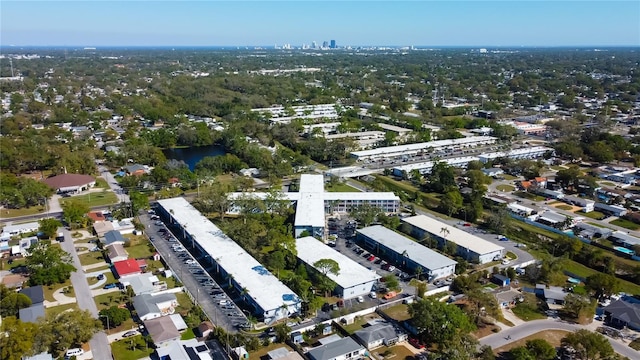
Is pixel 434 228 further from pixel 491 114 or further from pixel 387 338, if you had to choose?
pixel 491 114

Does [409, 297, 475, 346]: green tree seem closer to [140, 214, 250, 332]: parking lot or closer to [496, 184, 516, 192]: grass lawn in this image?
[140, 214, 250, 332]: parking lot

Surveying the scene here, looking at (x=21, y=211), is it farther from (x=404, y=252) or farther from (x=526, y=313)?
(x=526, y=313)

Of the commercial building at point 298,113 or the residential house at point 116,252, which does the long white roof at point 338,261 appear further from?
the commercial building at point 298,113

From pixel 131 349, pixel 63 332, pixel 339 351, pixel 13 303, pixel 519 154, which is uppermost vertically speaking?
pixel 519 154

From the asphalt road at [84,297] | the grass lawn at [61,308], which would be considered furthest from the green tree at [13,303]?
the asphalt road at [84,297]

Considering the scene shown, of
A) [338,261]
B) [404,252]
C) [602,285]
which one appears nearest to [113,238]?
[338,261]

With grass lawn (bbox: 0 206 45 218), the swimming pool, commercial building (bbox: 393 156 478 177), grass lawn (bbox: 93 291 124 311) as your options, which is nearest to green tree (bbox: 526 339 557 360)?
the swimming pool
